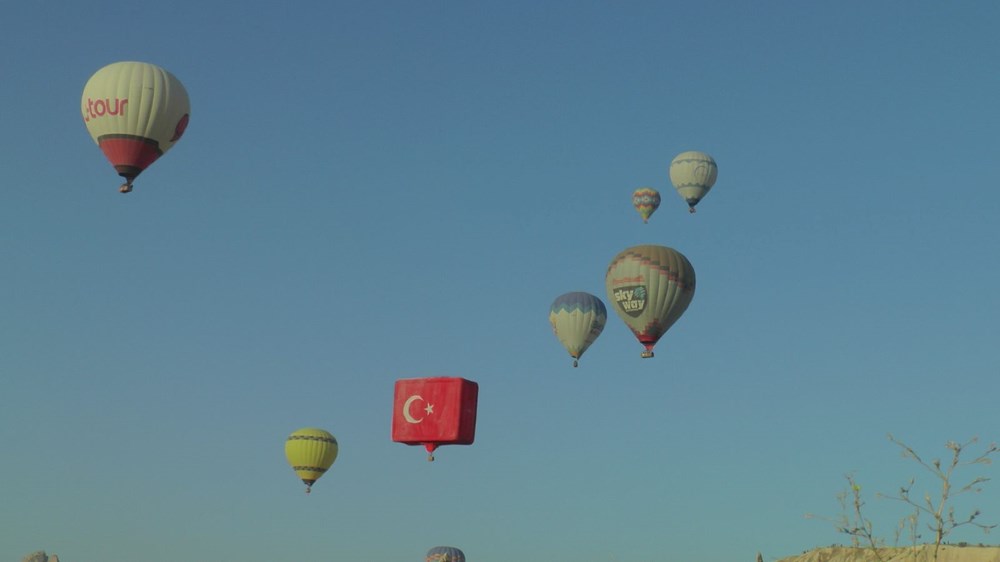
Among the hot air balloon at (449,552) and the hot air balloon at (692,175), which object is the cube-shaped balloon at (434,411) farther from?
the hot air balloon at (449,552)

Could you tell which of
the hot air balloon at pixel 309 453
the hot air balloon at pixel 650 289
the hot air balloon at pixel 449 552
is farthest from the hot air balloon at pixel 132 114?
the hot air balloon at pixel 449 552

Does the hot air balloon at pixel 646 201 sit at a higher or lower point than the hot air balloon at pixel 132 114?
higher

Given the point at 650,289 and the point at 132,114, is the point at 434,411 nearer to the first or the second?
the point at 132,114

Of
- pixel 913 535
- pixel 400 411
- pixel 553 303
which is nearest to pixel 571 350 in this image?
pixel 553 303

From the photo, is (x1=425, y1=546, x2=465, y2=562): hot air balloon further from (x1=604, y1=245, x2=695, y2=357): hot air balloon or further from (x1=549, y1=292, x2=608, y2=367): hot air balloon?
(x1=604, y1=245, x2=695, y2=357): hot air balloon

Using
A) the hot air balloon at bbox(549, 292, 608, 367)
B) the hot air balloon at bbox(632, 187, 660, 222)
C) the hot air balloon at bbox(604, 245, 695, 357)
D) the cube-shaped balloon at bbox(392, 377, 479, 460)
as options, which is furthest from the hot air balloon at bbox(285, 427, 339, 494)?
the cube-shaped balloon at bbox(392, 377, 479, 460)
